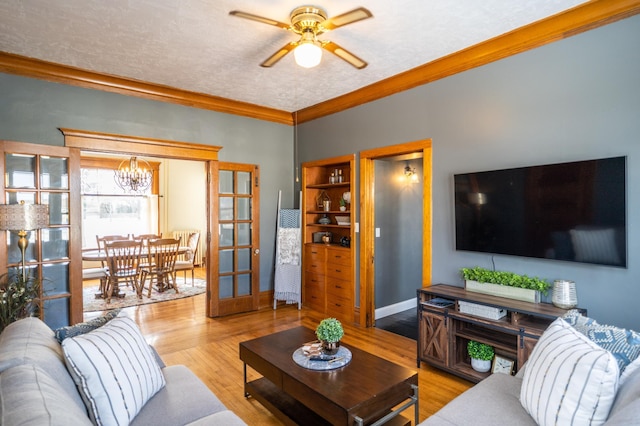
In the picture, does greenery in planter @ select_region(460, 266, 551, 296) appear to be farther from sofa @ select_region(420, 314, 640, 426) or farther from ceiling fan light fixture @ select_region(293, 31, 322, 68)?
ceiling fan light fixture @ select_region(293, 31, 322, 68)

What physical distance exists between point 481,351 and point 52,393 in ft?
9.41

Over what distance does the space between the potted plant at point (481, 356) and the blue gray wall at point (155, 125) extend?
3.24 meters

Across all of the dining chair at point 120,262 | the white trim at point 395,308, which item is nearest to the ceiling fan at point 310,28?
the white trim at point 395,308

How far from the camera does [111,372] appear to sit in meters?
1.61

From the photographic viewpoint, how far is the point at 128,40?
311 cm

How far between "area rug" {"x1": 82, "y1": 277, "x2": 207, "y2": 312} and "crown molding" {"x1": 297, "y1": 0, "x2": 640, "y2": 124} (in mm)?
4381

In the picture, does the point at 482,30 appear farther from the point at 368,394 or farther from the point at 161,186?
the point at 161,186

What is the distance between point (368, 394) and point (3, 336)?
1827 mm

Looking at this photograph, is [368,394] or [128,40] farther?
[128,40]

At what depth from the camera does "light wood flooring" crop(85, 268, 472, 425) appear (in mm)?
2768

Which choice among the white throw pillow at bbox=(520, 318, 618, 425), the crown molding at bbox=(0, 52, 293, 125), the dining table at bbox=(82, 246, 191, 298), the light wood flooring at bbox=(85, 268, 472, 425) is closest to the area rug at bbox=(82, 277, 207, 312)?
the dining table at bbox=(82, 246, 191, 298)

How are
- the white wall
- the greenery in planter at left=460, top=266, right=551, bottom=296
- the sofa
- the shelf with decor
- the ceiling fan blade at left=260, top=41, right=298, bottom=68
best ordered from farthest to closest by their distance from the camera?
the white wall → the shelf with decor → the greenery in planter at left=460, top=266, right=551, bottom=296 → the ceiling fan blade at left=260, top=41, right=298, bottom=68 → the sofa

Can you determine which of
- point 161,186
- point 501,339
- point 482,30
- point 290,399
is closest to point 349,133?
point 482,30

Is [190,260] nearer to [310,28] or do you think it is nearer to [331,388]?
[310,28]
